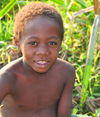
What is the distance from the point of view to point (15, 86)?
5.96 ft

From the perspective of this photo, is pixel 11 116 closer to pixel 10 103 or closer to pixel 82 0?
pixel 10 103

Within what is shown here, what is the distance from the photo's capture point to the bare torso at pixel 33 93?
72.4 inches

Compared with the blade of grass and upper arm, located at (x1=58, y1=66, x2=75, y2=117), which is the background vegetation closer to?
the blade of grass

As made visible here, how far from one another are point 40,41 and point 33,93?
0.48 m

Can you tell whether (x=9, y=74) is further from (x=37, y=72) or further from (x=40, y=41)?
(x=40, y=41)

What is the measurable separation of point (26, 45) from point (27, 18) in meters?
0.18

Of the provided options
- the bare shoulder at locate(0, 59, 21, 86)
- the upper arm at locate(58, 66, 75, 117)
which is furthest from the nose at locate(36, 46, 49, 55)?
the upper arm at locate(58, 66, 75, 117)

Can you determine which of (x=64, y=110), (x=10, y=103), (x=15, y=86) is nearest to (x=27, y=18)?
(x=15, y=86)

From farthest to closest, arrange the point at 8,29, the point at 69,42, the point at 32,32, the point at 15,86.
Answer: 1. the point at 8,29
2. the point at 69,42
3. the point at 15,86
4. the point at 32,32

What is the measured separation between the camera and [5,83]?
1710 millimetres

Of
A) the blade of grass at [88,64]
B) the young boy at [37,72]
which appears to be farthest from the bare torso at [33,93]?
the blade of grass at [88,64]

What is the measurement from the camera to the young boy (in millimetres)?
1614

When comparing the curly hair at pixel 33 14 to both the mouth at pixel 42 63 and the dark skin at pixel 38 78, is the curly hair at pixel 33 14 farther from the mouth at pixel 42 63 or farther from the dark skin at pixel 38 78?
the mouth at pixel 42 63

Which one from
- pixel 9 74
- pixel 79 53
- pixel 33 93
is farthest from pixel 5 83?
pixel 79 53
